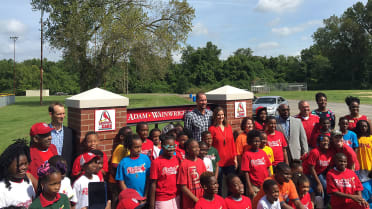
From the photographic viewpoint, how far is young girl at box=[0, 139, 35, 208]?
269 cm

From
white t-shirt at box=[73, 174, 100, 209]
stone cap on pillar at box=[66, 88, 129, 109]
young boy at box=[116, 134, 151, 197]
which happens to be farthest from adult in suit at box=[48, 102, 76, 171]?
young boy at box=[116, 134, 151, 197]

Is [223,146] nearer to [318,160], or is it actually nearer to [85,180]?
[318,160]

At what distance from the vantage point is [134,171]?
347 centimetres

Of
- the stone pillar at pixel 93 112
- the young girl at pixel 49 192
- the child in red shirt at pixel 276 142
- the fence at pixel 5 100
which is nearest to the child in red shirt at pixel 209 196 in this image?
the young girl at pixel 49 192

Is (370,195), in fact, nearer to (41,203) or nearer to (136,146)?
(136,146)

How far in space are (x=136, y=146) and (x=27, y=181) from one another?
1204 millimetres

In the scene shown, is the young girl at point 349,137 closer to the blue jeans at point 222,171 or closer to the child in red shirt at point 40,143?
the blue jeans at point 222,171

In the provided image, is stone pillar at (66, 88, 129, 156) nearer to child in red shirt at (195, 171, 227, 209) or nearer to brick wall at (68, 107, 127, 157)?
brick wall at (68, 107, 127, 157)

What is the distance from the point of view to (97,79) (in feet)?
90.5

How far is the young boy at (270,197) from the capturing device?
328 cm

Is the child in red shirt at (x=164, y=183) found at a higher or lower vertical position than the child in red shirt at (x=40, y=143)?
lower

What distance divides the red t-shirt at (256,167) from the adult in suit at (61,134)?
258 cm

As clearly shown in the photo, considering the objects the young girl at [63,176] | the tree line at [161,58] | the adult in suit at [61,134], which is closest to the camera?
the young girl at [63,176]

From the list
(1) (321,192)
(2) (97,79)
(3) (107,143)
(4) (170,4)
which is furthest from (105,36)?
(1) (321,192)
